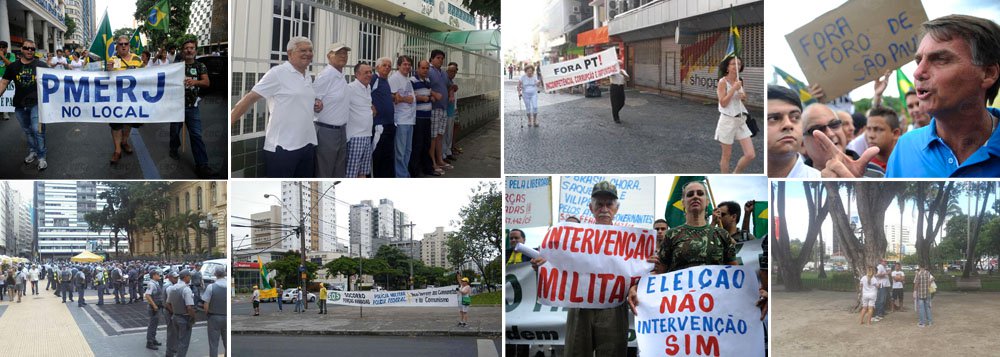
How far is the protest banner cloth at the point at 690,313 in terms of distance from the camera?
5.11m

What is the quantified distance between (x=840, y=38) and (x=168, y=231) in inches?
181

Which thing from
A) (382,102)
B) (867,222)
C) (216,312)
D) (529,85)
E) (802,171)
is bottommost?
(216,312)

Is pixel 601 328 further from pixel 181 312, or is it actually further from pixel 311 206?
pixel 181 312

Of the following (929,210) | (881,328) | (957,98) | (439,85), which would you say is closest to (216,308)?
(439,85)

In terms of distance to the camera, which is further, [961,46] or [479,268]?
[479,268]

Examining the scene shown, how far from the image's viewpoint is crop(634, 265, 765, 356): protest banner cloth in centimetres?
511

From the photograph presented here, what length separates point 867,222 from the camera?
532cm

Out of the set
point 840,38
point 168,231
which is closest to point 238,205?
point 168,231

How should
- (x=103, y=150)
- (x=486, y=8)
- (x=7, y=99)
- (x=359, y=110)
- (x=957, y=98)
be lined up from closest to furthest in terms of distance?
1. (x=957, y=98)
2. (x=7, y=99)
3. (x=103, y=150)
4. (x=359, y=110)
5. (x=486, y=8)

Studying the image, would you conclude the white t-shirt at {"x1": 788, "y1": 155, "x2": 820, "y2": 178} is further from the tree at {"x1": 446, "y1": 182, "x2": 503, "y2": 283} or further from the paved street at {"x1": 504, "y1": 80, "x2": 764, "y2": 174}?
the tree at {"x1": 446, "y1": 182, "x2": 503, "y2": 283}

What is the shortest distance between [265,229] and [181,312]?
2.49 feet

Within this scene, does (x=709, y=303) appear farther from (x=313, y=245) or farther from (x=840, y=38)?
(x=313, y=245)

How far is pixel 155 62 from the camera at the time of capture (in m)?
5.29

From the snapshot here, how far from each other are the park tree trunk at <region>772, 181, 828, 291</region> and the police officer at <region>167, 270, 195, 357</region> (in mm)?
3867
